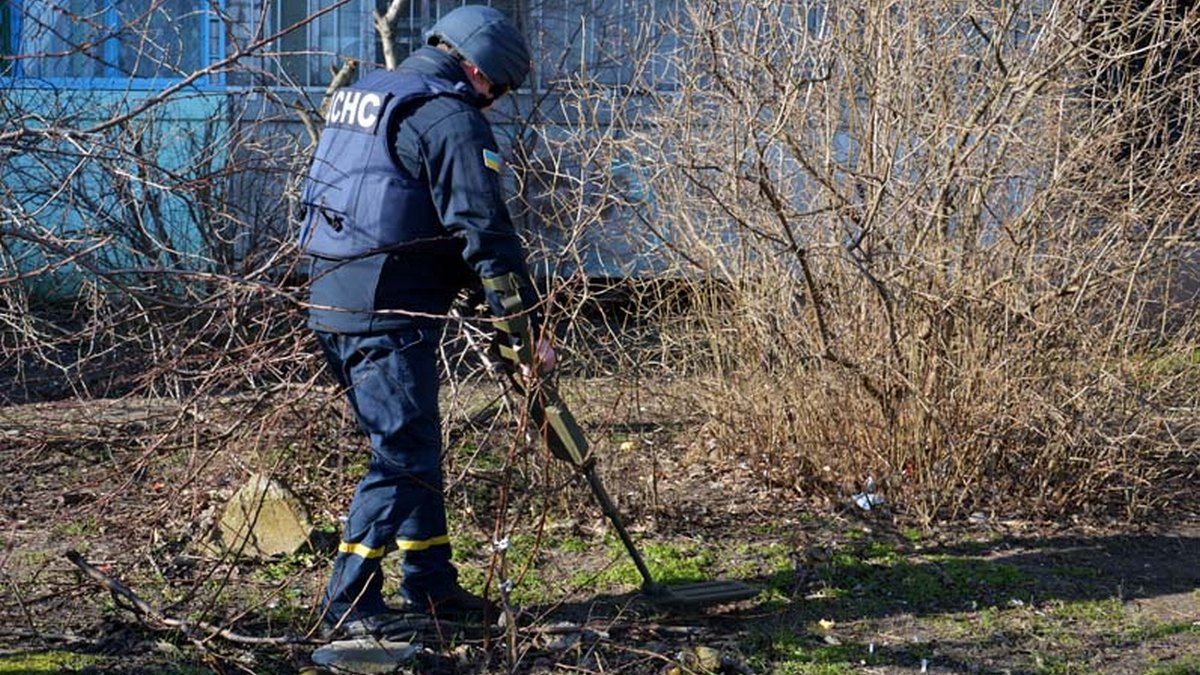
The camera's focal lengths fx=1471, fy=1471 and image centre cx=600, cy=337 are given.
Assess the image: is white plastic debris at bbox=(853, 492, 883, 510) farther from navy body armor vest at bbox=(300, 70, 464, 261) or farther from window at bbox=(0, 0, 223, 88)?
window at bbox=(0, 0, 223, 88)

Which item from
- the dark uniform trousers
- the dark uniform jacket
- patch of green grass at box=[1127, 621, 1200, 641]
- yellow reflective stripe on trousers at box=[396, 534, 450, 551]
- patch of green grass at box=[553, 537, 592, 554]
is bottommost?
patch of green grass at box=[1127, 621, 1200, 641]

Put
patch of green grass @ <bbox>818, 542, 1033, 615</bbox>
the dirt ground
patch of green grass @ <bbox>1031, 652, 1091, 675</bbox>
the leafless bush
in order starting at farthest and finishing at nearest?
1. the leafless bush
2. patch of green grass @ <bbox>818, 542, 1033, 615</bbox>
3. patch of green grass @ <bbox>1031, 652, 1091, 675</bbox>
4. the dirt ground

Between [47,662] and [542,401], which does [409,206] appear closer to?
[542,401]

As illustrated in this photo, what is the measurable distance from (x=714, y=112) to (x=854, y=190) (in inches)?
30.7

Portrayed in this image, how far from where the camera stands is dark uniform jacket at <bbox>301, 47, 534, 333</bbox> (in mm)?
4441

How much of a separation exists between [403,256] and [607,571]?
5.21 feet

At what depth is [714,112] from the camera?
6.56 metres

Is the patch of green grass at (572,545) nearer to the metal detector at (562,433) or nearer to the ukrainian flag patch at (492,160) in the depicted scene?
the metal detector at (562,433)

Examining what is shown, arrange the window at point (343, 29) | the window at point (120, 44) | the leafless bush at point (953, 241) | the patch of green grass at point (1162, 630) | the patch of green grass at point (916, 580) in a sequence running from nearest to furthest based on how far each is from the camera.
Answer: the patch of green grass at point (1162, 630) < the patch of green grass at point (916, 580) < the leafless bush at point (953, 241) < the window at point (120, 44) < the window at point (343, 29)

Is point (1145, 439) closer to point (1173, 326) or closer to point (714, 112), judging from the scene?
point (1173, 326)

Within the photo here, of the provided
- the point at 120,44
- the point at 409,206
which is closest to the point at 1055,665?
the point at 409,206

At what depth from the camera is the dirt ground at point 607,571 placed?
4.66m

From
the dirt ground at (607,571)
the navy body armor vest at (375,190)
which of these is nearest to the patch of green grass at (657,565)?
the dirt ground at (607,571)

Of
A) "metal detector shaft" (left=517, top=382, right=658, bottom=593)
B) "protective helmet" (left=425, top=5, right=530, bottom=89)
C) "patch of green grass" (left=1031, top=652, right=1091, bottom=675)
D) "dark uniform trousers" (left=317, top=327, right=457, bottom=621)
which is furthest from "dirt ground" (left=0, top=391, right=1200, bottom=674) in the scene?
"protective helmet" (left=425, top=5, right=530, bottom=89)
